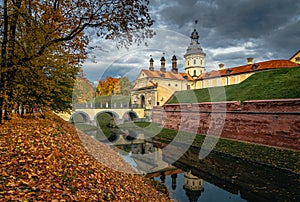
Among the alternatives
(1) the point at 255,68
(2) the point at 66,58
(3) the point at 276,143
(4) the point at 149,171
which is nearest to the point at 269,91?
(3) the point at 276,143

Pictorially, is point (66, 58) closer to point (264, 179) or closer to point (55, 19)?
point (55, 19)

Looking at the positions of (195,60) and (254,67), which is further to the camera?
(195,60)

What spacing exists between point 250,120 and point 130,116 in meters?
28.1

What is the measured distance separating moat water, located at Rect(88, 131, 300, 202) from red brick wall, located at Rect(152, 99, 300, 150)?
97.9 inches

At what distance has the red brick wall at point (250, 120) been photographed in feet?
41.2

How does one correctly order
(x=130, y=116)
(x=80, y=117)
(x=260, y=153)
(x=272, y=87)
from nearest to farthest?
1. (x=260, y=153)
2. (x=272, y=87)
3. (x=80, y=117)
4. (x=130, y=116)

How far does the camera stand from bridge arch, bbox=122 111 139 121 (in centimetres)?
3850

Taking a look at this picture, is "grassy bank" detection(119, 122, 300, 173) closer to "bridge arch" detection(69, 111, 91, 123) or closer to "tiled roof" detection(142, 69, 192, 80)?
"bridge arch" detection(69, 111, 91, 123)

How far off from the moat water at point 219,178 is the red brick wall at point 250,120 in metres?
2.49

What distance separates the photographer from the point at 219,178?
35.5 feet

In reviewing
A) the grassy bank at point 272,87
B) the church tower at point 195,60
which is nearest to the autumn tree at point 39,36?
the grassy bank at point 272,87

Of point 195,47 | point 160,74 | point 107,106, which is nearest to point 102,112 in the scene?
point 107,106

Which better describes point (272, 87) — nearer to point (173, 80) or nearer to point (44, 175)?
point (44, 175)

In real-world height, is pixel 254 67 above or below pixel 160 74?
above
